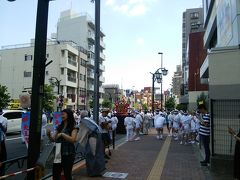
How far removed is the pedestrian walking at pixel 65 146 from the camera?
637cm

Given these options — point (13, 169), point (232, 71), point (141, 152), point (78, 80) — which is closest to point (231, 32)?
point (232, 71)

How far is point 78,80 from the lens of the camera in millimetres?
65312

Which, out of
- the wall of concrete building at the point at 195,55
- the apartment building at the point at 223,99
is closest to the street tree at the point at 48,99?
the wall of concrete building at the point at 195,55

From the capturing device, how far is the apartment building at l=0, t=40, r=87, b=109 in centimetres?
5938

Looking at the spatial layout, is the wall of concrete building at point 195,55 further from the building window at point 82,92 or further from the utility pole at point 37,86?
the utility pole at point 37,86

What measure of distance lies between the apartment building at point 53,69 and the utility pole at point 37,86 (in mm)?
52418

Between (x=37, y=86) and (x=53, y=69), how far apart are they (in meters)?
54.4

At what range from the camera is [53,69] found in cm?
5944

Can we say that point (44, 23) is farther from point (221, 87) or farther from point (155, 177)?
point (221, 87)

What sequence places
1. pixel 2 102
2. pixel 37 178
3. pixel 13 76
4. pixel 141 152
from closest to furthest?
pixel 37 178 < pixel 141 152 < pixel 2 102 < pixel 13 76

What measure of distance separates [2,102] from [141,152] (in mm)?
33001

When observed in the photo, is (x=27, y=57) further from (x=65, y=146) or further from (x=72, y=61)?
(x=65, y=146)

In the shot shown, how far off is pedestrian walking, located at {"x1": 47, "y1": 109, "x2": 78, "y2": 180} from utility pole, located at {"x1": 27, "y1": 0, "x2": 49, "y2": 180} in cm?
37

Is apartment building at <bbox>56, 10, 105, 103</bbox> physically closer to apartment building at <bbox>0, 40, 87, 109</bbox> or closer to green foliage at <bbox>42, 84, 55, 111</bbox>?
apartment building at <bbox>0, 40, 87, 109</bbox>
